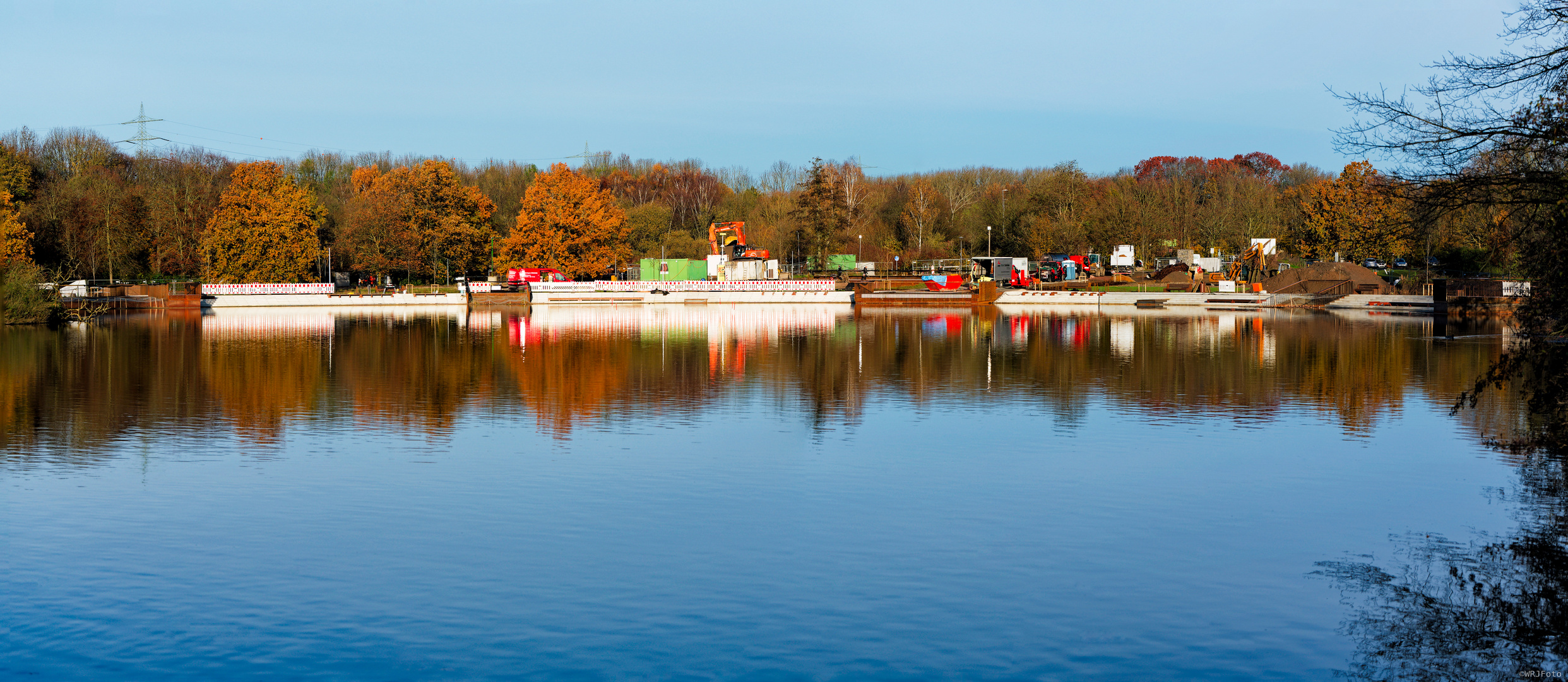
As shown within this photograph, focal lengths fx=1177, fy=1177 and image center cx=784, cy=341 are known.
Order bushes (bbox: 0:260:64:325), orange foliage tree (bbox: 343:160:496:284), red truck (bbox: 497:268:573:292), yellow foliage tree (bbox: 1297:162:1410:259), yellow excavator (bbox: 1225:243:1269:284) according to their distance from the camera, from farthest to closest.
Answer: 1. orange foliage tree (bbox: 343:160:496:284)
2. red truck (bbox: 497:268:573:292)
3. yellow foliage tree (bbox: 1297:162:1410:259)
4. yellow excavator (bbox: 1225:243:1269:284)
5. bushes (bbox: 0:260:64:325)

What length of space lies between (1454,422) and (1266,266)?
5793 cm

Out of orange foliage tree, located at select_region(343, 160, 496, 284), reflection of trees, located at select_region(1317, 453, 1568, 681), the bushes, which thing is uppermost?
orange foliage tree, located at select_region(343, 160, 496, 284)

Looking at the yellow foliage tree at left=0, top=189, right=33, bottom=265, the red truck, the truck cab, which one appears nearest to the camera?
the yellow foliage tree at left=0, top=189, right=33, bottom=265

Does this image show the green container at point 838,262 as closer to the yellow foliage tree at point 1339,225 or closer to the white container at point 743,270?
the white container at point 743,270

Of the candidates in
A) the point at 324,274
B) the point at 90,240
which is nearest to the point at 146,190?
the point at 90,240

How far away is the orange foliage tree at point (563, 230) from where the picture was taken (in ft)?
258

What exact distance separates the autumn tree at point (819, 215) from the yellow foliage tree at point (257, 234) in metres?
34.0

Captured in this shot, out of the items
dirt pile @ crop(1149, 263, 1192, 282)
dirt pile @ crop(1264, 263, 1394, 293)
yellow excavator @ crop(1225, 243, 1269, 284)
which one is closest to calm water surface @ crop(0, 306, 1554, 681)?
dirt pile @ crop(1264, 263, 1394, 293)

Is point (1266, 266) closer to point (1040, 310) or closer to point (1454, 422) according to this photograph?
point (1040, 310)

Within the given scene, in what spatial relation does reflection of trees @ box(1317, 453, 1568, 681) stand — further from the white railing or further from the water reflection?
the white railing

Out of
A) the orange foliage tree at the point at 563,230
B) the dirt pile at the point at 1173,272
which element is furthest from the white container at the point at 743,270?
the dirt pile at the point at 1173,272

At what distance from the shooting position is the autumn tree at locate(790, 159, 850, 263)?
3381 inches

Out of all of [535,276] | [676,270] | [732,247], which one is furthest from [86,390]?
[676,270]

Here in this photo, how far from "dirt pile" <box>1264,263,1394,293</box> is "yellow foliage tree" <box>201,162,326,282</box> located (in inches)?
2255
